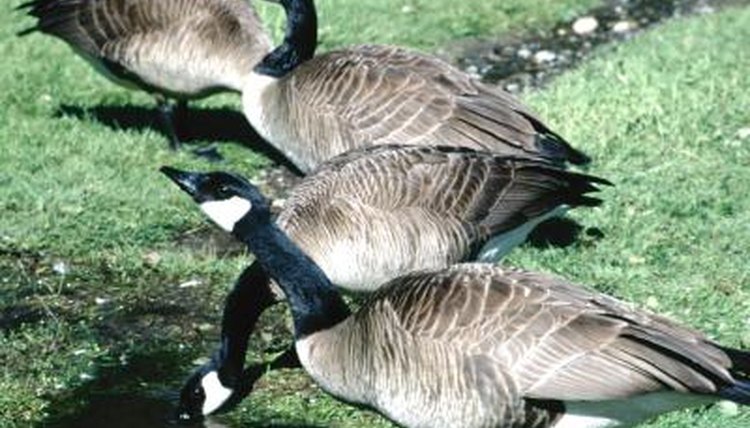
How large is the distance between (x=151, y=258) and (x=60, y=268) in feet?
1.71

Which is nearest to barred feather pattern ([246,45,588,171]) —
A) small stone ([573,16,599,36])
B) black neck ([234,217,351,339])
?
black neck ([234,217,351,339])

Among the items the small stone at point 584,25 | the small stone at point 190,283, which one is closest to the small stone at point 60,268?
the small stone at point 190,283

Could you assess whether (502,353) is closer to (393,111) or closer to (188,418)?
(188,418)

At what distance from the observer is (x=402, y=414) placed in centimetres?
661

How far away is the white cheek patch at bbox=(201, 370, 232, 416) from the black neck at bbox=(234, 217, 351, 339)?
1.96 ft

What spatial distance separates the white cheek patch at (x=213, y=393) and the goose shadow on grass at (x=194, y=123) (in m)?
3.93

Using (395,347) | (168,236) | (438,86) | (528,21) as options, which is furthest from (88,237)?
(528,21)

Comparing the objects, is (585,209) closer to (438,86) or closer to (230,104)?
(438,86)

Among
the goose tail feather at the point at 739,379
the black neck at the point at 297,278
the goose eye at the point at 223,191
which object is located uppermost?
the goose tail feather at the point at 739,379

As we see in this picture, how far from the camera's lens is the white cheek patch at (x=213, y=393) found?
24.7ft

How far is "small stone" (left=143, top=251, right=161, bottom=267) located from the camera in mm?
9515

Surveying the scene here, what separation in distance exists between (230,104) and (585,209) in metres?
3.73

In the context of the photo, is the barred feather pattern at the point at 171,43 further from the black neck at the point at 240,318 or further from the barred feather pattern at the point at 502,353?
the barred feather pattern at the point at 502,353

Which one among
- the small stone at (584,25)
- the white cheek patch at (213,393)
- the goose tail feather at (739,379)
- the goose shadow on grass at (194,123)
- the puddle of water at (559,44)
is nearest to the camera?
the goose tail feather at (739,379)
